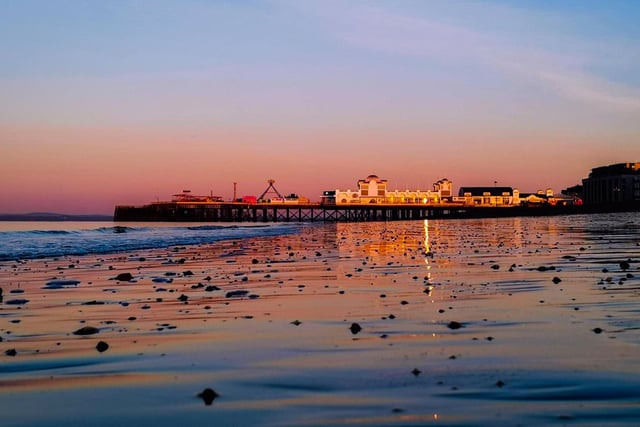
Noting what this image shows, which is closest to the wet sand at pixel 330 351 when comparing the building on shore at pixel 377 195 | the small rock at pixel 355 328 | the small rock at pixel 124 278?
the small rock at pixel 355 328

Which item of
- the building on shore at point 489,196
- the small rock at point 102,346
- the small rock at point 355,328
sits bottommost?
the small rock at point 102,346

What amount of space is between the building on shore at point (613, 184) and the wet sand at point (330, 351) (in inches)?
6428

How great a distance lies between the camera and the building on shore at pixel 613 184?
17125 centimetres

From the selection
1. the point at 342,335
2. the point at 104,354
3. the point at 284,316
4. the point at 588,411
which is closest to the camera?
the point at 588,411

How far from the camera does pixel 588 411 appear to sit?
441 centimetres

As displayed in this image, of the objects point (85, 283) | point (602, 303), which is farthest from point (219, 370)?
point (85, 283)

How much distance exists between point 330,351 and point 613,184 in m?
189

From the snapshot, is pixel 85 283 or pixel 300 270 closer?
pixel 85 283

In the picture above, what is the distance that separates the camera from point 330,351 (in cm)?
646

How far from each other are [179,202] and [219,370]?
154 meters

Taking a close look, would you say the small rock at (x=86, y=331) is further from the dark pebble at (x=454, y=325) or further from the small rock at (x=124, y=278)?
the small rock at (x=124, y=278)

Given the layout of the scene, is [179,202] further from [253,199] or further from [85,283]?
[85,283]

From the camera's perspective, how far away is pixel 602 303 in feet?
29.3

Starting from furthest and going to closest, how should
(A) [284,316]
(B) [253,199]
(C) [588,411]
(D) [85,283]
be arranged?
(B) [253,199], (D) [85,283], (A) [284,316], (C) [588,411]
